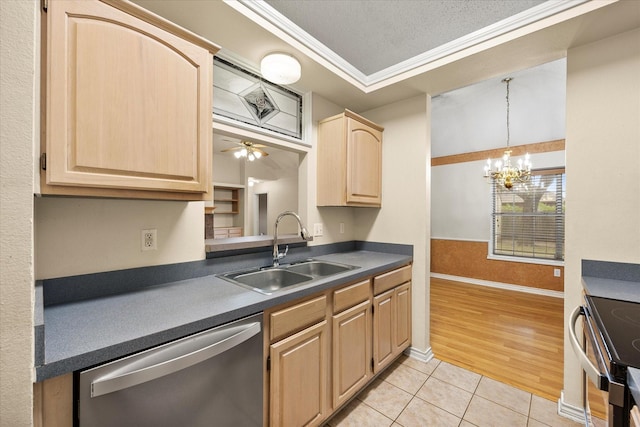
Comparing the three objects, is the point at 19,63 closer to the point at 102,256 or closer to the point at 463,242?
the point at 102,256

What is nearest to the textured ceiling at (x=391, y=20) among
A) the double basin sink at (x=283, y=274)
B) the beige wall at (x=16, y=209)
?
the beige wall at (x=16, y=209)

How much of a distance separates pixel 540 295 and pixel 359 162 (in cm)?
397

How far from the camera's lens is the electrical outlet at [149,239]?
4.45 feet

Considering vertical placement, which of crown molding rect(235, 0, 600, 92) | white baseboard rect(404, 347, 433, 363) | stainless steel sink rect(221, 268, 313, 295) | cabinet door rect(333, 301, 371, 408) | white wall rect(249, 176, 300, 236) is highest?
crown molding rect(235, 0, 600, 92)

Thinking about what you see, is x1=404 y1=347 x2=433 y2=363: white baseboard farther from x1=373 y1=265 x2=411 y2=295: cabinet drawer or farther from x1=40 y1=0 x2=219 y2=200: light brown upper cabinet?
x1=40 y1=0 x2=219 y2=200: light brown upper cabinet

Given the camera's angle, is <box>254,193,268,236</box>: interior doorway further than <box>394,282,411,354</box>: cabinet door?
Yes

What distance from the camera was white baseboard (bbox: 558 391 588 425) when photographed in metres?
1.60

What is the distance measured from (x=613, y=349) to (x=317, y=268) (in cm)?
159

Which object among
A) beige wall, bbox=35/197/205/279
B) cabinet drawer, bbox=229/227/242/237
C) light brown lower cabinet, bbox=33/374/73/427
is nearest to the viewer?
light brown lower cabinet, bbox=33/374/73/427

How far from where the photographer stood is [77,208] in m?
1.18

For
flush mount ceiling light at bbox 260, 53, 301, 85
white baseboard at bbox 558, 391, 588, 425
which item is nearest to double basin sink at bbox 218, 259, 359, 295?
flush mount ceiling light at bbox 260, 53, 301, 85

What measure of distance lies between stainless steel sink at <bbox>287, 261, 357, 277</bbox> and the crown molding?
Result: 4.73 feet

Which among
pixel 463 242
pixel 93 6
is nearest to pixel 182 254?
pixel 93 6

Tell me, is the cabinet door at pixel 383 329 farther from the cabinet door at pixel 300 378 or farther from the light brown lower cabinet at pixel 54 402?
the light brown lower cabinet at pixel 54 402
